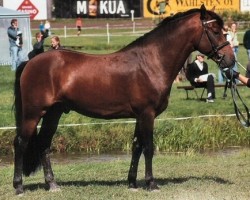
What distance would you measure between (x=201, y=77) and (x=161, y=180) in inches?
411

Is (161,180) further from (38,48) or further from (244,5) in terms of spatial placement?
(244,5)

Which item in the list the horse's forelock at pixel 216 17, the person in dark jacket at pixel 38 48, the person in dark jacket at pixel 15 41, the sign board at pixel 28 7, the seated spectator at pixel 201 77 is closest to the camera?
the horse's forelock at pixel 216 17

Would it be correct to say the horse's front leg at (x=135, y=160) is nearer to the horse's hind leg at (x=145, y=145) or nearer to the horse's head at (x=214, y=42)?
the horse's hind leg at (x=145, y=145)

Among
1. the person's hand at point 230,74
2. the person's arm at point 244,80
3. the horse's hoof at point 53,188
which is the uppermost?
the person's hand at point 230,74

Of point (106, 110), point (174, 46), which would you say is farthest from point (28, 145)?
point (174, 46)

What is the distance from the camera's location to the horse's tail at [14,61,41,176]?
35.9 ft

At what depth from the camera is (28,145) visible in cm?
1095

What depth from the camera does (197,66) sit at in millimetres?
22312

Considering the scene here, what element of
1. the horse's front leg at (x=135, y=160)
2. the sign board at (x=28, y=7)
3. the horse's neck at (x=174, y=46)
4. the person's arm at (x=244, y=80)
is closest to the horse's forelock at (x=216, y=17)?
the horse's neck at (x=174, y=46)

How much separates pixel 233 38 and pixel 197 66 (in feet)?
19.4

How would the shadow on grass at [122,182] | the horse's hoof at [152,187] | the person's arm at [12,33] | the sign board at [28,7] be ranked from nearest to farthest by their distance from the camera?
the horse's hoof at [152,187]
the shadow on grass at [122,182]
the person's arm at [12,33]
the sign board at [28,7]

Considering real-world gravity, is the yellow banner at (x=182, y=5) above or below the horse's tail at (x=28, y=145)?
below

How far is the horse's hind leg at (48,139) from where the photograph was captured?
10938mm

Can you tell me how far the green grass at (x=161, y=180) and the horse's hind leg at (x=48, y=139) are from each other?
177 millimetres
